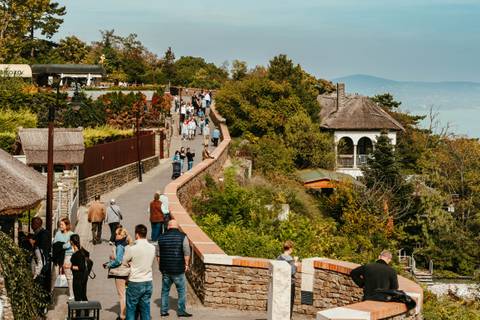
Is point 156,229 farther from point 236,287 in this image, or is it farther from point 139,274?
point 139,274

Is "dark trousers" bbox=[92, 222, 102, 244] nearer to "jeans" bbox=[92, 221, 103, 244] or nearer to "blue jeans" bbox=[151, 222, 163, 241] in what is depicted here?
"jeans" bbox=[92, 221, 103, 244]

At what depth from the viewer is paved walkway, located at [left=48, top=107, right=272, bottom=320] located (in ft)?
50.0

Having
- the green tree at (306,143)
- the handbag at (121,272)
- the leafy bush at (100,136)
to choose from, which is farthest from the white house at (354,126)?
the handbag at (121,272)

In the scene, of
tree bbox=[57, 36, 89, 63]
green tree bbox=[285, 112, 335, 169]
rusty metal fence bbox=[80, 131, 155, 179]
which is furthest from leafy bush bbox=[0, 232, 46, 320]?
tree bbox=[57, 36, 89, 63]

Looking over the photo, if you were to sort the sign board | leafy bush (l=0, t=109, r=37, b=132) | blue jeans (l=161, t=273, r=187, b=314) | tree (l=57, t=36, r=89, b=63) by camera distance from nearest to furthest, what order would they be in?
blue jeans (l=161, t=273, r=187, b=314) < leafy bush (l=0, t=109, r=37, b=132) < the sign board < tree (l=57, t=36, r=89, b=63)

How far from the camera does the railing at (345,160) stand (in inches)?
2871

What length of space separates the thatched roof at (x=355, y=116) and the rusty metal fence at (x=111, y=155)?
30.4 meters

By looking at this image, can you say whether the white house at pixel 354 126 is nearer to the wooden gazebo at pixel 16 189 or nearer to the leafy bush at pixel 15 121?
the leafy bush at pixel 15 121

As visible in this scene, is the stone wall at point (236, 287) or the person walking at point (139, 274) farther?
the stone wall at point (236, 287)

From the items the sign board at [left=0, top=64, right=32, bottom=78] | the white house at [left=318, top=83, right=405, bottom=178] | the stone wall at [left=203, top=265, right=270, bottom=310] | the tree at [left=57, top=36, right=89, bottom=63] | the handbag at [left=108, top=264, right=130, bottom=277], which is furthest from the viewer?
the tree at [left=57, top=36, right=89, bottom=63]

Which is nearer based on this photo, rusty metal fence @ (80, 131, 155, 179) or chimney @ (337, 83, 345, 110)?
rusty metal fence @ (80, 131, 155, 179)

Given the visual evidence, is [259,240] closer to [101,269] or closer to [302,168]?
[101,269]

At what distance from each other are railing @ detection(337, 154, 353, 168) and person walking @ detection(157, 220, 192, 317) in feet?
191

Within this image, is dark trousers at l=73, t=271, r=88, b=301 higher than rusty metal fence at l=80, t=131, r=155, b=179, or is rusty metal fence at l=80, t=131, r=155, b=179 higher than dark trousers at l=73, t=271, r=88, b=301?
rusty metal fence at l=80, t=131, r=155, b=179
